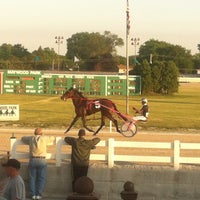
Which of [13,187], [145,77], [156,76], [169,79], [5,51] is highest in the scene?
[5,51]

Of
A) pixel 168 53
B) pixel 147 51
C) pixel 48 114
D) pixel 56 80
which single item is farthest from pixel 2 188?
pixel 147 51

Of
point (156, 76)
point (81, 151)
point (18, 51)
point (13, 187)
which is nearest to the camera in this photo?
point (13, 187)

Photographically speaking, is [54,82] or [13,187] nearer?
[13,187]

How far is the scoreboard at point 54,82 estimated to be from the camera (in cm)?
6450

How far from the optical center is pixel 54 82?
65.4 meters

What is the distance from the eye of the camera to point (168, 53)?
584ft

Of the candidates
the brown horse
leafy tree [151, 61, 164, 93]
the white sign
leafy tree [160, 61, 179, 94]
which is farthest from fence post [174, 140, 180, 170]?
leafy tree [160, 61, 179, 94]

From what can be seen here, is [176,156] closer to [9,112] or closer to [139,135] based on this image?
[9,112]

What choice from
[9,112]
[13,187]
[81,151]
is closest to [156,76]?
[9,112]

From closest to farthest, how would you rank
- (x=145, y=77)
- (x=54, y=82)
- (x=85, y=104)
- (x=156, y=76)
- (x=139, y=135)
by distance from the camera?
1. (x=85, y=104)
2. (x=139, y=135)
3. (x=54, y=82)
4. (x=145, y=77)
5. (x=156, y=76)

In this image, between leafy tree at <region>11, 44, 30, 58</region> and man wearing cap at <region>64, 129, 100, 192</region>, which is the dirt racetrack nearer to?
man wearing cap at <region>64, 129, 100, 192</region>

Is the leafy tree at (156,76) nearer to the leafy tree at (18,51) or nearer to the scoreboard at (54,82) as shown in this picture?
the scoreboard at (54,82)

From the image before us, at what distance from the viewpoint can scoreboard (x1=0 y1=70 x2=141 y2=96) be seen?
64.5m

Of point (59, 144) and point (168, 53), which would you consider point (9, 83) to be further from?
point (168, 53)
